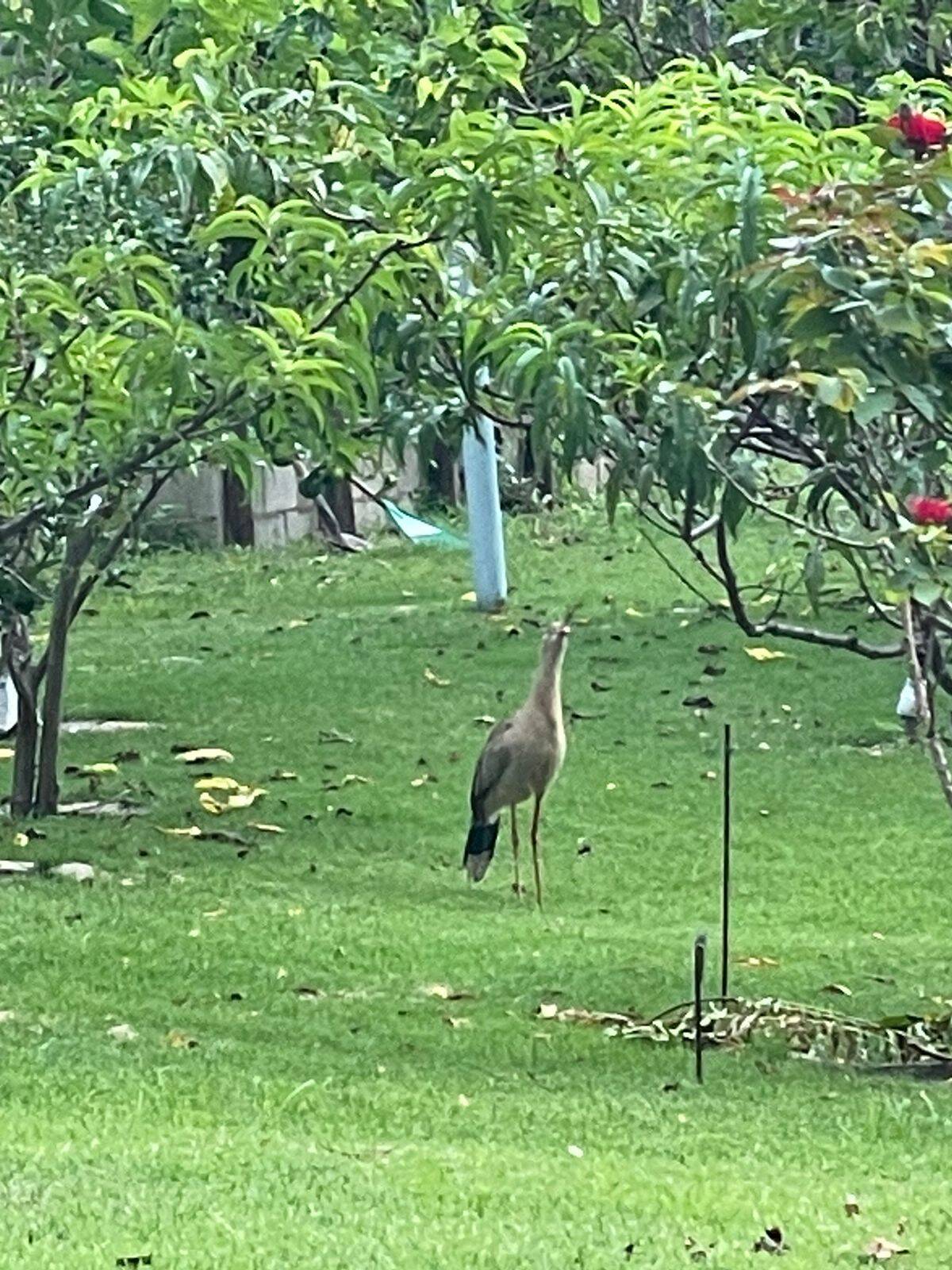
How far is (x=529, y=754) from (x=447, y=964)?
1.33 metres

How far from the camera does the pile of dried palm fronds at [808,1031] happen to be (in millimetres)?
7484

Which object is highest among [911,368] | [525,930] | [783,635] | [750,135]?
[750,135]

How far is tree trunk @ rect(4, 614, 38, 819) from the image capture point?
37.1ft

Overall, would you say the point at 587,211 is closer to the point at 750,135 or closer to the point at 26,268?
the point at 750,135

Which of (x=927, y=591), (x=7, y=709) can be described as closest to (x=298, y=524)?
(x=7, y=709)

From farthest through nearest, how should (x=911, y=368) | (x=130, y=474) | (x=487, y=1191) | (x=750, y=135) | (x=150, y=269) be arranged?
(x=130, y=474) < (x=150, y=269) < (x=750, y=135) < (x=911, y=368) < (x=487, y=1191)

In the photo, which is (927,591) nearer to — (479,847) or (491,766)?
(491,766)

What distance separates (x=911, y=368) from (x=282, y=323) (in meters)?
1.74

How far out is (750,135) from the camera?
676 cm

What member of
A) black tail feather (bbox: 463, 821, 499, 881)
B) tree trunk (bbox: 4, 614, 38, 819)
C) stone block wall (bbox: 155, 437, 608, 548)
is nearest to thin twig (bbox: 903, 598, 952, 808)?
black tail feather (bbox: 463, 821, 499, 881)

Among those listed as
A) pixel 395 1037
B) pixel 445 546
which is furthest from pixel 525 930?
pixel 445 546

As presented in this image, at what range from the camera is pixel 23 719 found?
1131cm

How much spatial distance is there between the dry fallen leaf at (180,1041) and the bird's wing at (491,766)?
2.51m

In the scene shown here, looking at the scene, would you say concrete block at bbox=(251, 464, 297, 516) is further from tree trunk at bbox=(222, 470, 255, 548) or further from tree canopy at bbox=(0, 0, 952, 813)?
tree canopy at bbox=(0, 0, 952, 813)
